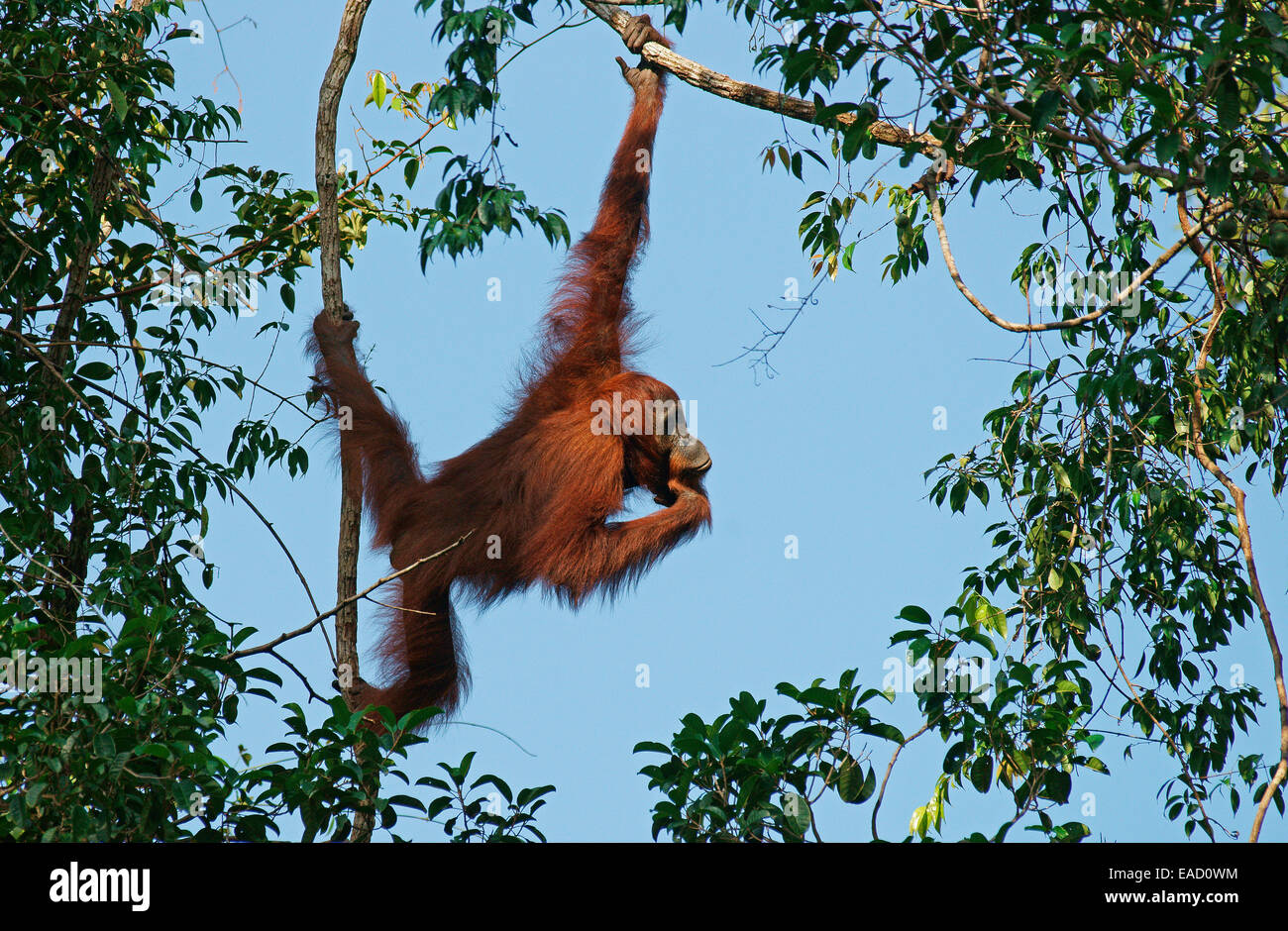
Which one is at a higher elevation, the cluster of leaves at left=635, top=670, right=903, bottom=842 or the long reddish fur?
the long reddish fur

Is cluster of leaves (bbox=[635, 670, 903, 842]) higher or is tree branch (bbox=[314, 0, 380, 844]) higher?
tree branch (bbox=[314, 0, 380, 844])

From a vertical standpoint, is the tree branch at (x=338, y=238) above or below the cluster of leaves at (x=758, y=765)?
above

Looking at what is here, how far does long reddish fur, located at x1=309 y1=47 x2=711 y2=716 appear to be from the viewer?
512 cm

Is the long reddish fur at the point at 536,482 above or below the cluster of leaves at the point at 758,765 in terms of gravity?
above

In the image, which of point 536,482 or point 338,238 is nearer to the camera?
point 338,238

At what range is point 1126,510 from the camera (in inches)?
194

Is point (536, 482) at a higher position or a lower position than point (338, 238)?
lower

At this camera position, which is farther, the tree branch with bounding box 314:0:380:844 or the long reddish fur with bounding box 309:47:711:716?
the long reddish fur with bounding box 309:47:711:716

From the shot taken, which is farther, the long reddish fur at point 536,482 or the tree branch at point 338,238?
the long reddish fur at point 536,482

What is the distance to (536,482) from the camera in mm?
5270

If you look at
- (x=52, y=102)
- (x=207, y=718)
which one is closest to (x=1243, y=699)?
(x=207, y=718)

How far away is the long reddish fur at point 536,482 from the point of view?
5.12 metres

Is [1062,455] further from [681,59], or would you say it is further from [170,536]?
[170,536]
